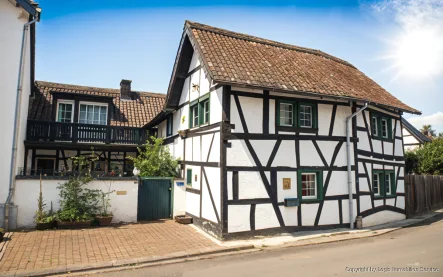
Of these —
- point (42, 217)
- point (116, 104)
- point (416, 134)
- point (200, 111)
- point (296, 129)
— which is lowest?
point (42, 217)

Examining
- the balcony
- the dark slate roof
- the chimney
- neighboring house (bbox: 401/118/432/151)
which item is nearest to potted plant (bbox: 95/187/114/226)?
the balcony

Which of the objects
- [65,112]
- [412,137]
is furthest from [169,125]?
[412,137]

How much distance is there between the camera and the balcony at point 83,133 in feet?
48.8

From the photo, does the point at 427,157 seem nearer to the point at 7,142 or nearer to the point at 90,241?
the point at 90,241

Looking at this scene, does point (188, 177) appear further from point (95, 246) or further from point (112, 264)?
point (112, 264)

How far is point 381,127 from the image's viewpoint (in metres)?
13.4

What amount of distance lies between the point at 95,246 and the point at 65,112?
11646 millimetres

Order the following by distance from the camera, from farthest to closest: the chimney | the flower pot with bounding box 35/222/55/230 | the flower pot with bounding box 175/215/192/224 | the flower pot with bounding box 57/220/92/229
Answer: the chimney < the flower pot with bounding box 175/215/192/224 < the flower pot with bounding box 57/220/92/229 < the flower pot with bounding box 35/222/55/230

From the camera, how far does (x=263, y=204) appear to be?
9.65 m

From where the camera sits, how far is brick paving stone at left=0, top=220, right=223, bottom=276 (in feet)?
22.9

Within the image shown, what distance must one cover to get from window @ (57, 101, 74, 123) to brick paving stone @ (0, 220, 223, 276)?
9.05 metres

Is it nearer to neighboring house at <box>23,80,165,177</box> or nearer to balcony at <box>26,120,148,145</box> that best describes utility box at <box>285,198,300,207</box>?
neighboring house at <box>23,80,165,177</box>

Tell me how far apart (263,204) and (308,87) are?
4706mm

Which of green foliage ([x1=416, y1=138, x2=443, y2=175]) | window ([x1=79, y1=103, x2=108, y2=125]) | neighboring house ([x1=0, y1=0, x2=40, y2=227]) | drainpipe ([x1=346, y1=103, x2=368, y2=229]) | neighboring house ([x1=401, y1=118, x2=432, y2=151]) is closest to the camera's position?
neighboring house ([x1=0, y1=0, x2=40, y2=227])
